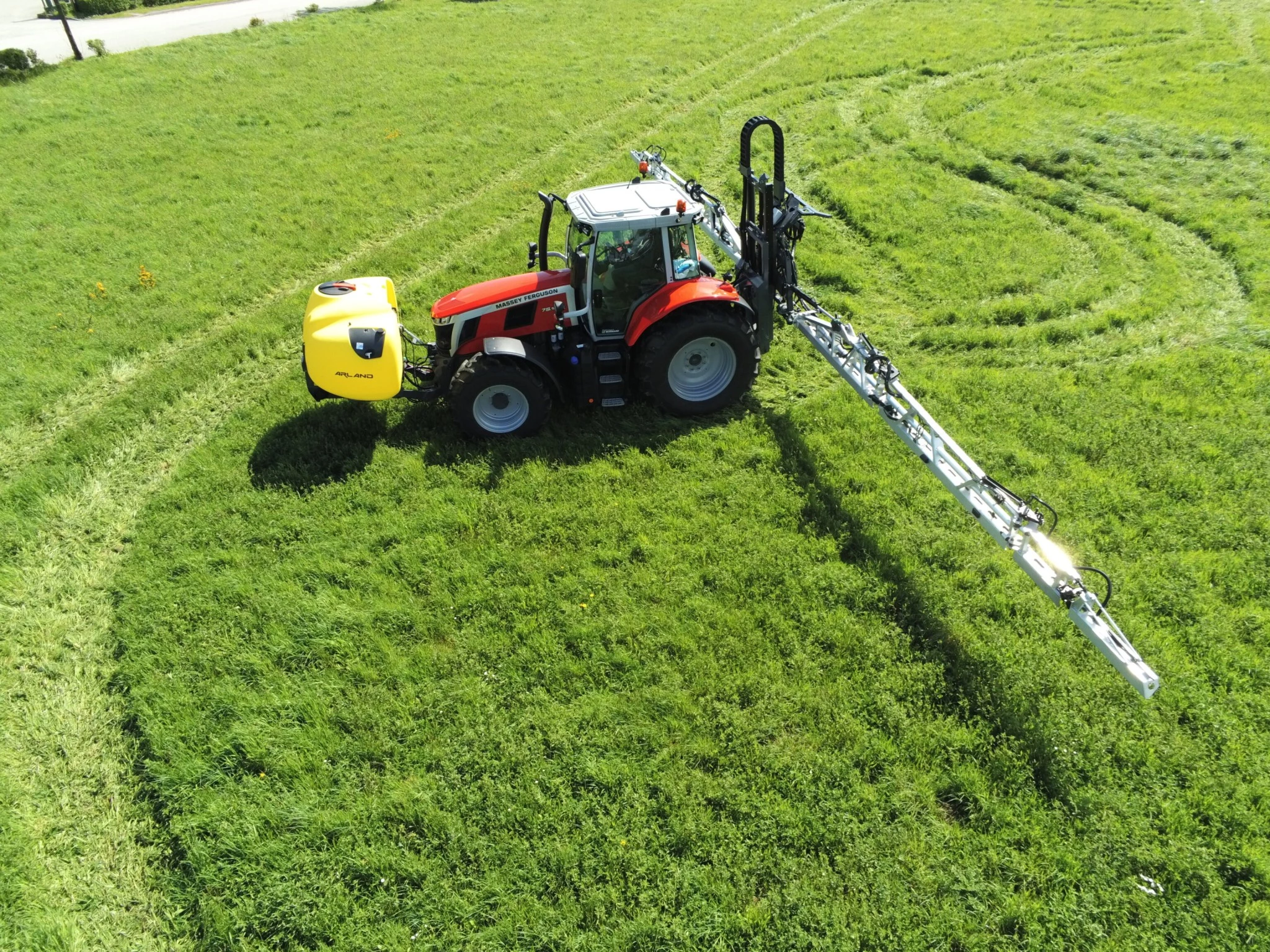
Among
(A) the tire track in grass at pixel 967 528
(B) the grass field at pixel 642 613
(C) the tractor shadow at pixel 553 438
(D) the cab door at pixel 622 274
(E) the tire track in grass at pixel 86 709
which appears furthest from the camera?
(D) the cab door at pixel 622 274

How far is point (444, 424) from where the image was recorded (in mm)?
8281

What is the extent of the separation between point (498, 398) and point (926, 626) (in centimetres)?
458

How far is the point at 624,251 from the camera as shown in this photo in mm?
7926

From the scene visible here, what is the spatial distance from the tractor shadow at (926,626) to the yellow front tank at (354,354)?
3.95 m

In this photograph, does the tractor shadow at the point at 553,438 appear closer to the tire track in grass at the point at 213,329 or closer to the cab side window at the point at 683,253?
the cab side window at the point at 683,253

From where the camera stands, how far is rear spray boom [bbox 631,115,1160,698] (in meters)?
5.10

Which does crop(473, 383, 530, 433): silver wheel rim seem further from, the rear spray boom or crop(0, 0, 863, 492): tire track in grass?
crop(0, 0, 863, 492): tire track in grass

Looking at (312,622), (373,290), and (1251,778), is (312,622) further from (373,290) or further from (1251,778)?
(1251,778)

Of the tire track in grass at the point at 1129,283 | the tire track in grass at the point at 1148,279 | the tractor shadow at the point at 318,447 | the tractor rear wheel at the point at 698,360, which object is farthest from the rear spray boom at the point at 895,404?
the tractor shadow at the point at 318,447

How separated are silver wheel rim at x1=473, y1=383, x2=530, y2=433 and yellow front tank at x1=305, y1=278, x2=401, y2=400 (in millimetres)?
828

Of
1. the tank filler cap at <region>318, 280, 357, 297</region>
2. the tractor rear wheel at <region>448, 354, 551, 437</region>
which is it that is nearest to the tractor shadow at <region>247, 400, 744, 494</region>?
the tractor rear wheel at <region>448, 354, 551, 437</region>

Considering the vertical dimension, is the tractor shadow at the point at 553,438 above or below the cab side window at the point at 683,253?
below

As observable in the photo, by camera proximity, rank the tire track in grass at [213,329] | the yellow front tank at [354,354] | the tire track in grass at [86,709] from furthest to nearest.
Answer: the tire track in grass at [213,329] < the yellow front tank at [354,354] < the tire track in grass at [86,709]

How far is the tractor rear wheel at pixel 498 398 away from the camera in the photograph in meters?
7.66
